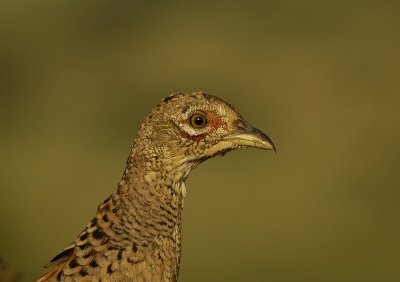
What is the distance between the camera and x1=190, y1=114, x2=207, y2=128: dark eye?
13.9 feet

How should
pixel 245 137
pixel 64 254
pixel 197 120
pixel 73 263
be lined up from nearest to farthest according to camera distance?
pixel 73 263
pixel 64 254
pixel 197 120
pixel 245 137

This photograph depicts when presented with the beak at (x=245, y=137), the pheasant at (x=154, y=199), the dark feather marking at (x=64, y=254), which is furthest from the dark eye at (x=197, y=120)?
the dark feather marking at (x=64, y=254)

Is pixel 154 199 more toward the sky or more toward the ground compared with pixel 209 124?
more toward the ground

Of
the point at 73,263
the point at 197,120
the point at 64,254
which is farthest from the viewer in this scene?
the point at 197,120

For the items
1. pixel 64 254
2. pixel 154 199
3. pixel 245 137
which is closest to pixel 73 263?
pixel 64 254

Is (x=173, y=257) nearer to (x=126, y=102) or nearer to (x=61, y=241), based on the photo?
(x=61, y=241)

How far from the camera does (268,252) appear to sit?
48.8 ft

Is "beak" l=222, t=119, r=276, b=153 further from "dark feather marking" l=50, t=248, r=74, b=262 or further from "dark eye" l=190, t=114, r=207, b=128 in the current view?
"dark feather marking" l=50, t=248, r=74, b=262

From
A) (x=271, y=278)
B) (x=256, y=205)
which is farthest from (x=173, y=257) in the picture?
(x=256, y=205)

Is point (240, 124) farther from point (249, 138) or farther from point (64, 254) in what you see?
point (64, 254)

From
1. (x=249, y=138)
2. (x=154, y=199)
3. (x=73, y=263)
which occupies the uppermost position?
(x=249, y=138)

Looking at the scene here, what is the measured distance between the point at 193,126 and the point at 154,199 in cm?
52

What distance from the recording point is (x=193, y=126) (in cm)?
425

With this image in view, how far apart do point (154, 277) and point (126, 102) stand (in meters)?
16.1
